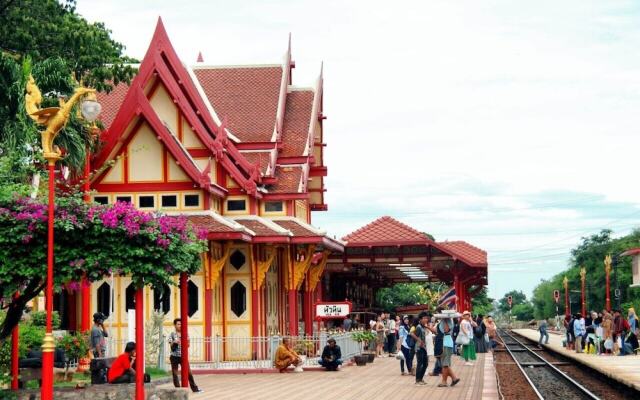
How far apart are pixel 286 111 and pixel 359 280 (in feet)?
74.9

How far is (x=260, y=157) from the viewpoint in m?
36.9

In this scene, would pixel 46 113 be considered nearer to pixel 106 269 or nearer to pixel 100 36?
pixel 106 269

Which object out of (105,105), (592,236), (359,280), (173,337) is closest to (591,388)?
(173,337)

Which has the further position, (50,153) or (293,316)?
(293,316)

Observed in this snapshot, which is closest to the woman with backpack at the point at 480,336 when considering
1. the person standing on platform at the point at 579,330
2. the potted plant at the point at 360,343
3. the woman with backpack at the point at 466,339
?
the person standing on platform at the point at 579,330

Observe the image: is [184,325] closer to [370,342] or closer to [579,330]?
[370,342]

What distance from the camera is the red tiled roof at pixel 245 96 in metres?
38.2

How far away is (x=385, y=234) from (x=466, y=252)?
407 cm

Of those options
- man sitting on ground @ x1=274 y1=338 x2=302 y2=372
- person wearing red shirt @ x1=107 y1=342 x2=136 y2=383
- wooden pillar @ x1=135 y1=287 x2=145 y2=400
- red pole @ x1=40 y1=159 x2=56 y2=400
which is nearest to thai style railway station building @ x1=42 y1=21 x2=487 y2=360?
man sitting on ground @ x1=274 y1=338 x2=302 y2=372

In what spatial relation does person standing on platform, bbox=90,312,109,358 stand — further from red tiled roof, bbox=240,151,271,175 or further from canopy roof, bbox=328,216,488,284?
canopy roof, bbox=328,216,488,284

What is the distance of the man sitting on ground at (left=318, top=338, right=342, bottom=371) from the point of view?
97.2 ft

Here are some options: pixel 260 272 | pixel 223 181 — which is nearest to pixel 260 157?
pixel 223 181

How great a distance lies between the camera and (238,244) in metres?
33.8

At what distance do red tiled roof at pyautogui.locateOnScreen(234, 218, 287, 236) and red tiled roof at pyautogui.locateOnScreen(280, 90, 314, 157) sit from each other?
13.9ft
